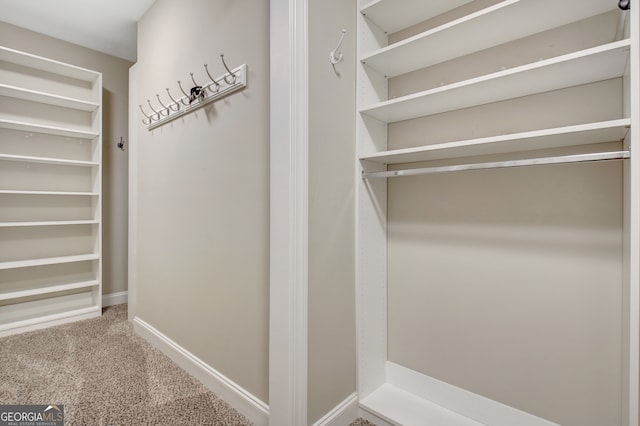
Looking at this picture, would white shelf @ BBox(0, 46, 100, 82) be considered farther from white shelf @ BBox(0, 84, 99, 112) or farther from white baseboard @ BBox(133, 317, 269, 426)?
white baseboard @ BBox(133, 317, 269, 426)

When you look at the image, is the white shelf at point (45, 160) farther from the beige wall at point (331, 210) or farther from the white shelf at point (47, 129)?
the beige wall at point (331, 210)

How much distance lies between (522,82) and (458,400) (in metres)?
1.41

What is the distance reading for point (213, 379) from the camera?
5.49 ft

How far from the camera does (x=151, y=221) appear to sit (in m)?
2.29

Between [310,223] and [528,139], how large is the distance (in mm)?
862

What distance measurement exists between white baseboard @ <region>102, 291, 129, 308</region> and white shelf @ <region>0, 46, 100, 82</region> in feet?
7.12

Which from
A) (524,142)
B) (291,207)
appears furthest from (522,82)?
(291,207)

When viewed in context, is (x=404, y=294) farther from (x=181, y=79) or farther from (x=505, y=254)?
(x=181, y=79)

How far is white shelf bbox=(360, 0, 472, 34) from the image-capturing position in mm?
1377

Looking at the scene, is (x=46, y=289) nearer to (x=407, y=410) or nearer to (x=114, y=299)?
(x=114, y=299)

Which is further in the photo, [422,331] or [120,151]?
[120,151]

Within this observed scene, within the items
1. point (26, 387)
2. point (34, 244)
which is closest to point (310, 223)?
point (26, 387)

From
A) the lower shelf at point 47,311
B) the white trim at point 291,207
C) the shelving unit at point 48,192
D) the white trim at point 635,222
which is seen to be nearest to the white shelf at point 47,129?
the shelving unit at point 48,192

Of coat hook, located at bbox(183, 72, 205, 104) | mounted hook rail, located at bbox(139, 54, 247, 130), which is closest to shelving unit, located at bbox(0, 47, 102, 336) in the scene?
mounted hook rail, located at bbox(139, 54, 247, 130)
